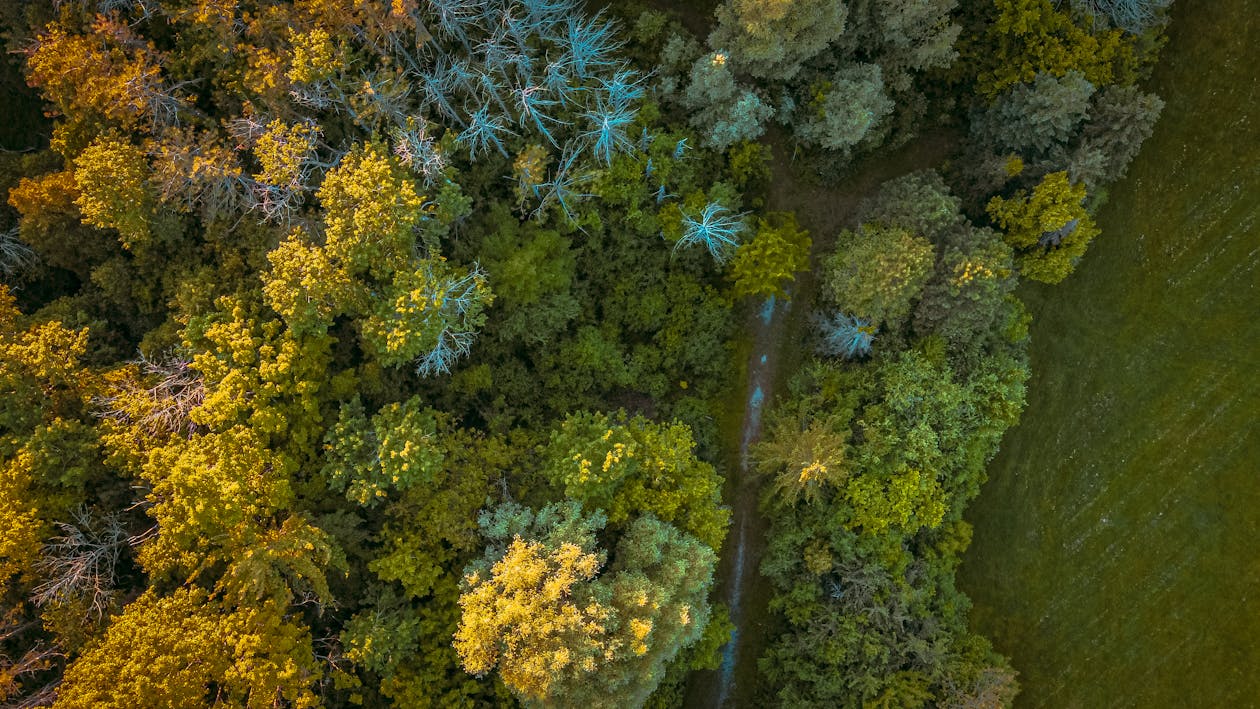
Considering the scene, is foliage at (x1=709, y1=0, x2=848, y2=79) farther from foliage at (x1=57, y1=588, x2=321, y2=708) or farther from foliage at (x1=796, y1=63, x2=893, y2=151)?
foliage at (x1=57, y1=588, x2=321, y2=708)

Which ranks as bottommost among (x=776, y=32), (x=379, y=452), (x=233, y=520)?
(x=233, y=520)

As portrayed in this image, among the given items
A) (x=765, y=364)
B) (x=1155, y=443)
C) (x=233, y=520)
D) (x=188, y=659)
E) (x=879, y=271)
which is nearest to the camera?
(x=188, y=659)

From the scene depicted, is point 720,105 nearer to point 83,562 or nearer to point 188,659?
point 188,659

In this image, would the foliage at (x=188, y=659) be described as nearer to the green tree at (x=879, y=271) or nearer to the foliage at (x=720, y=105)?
the foliage at (x=720, y=105)

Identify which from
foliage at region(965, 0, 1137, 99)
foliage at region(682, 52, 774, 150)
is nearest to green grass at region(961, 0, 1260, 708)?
foliage at region(965, 0, 1137, 99)

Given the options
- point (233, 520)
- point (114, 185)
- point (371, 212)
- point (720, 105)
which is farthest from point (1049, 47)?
point (114, 185)

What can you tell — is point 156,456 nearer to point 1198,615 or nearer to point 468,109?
point 468,109
